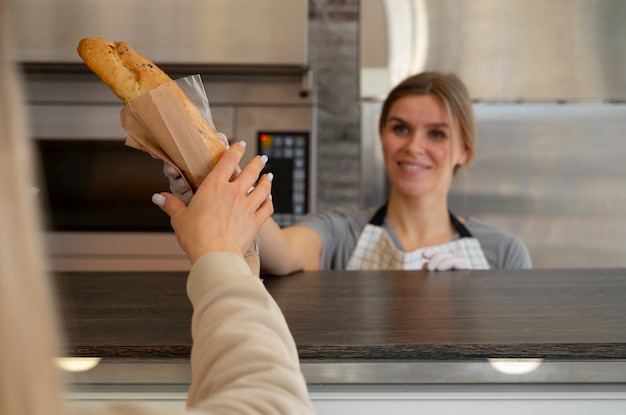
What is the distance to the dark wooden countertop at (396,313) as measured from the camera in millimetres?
781

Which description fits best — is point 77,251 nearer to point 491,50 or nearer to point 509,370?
point 491,50

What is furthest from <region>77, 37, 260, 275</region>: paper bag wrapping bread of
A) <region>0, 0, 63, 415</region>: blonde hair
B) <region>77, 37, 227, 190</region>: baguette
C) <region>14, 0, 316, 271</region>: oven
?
<region>14, 0, 316, 271</region>: oven

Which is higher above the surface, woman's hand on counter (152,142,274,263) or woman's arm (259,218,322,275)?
woman's hand on counter (152,142,274,263)

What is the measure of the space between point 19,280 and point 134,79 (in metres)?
0.50

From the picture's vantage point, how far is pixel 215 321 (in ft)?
1.98

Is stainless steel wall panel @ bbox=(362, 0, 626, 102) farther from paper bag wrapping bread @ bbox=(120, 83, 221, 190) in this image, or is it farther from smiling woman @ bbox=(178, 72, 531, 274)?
paper bag wrapping bread @ bbox=(120, 83, 221, 190)

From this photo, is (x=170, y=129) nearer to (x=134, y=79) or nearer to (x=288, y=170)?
(x=134, y=79)

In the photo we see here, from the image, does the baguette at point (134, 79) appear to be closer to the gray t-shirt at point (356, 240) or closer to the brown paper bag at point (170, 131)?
the brown paper bag at point (170, 131)

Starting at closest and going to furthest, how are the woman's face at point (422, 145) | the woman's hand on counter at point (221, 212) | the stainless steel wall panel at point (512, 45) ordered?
the woman's hand on counter at point (221, 212), the woman's face at point (422, 145), the stainless steel wall panel at point (512, 45)

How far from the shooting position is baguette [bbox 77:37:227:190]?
862mm

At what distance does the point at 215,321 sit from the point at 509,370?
35 centimetres

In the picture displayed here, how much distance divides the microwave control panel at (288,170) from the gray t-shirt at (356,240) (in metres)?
0.21

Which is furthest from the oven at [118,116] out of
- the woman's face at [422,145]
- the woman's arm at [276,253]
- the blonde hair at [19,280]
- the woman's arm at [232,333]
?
the blonde hair at [19,280]

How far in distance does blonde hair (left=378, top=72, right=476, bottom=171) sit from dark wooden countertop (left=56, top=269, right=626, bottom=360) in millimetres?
677
